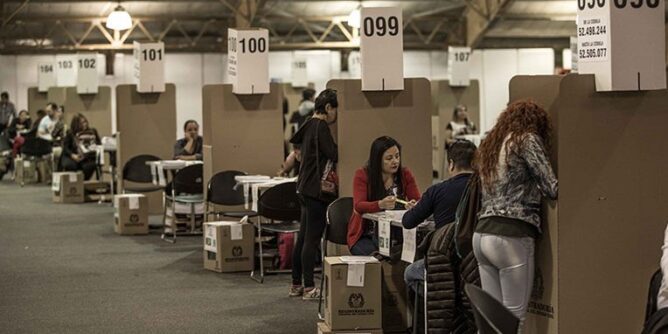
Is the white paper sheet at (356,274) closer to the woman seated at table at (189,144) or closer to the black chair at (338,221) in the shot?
the black chair at (338,221)

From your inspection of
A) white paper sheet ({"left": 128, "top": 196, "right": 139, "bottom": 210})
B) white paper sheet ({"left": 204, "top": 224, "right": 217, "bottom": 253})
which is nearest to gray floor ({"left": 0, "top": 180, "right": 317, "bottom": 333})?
white paper sheet ({"left": 204, "top": 224, "right": 217, "bottom": 253})

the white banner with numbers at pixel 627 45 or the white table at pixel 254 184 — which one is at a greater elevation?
the white banner with numbers at pixel 627 45

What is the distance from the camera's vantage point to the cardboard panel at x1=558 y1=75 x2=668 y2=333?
4777 millimetres

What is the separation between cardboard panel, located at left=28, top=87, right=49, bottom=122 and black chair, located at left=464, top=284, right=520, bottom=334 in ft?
62.1

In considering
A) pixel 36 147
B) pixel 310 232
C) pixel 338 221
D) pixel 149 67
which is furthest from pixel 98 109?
pixel 338 221

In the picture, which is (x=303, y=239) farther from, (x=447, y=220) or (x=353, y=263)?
(x=447, y=220)

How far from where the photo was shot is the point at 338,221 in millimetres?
6516

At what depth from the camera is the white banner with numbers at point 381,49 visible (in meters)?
6.95

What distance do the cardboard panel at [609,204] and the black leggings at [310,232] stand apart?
2.50 m

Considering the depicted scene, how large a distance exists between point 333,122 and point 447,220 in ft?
6.57

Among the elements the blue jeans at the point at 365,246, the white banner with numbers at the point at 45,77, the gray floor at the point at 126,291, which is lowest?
the gray floor at the point at 126,291

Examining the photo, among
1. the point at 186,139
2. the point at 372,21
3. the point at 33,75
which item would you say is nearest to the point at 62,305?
the point at 372,21

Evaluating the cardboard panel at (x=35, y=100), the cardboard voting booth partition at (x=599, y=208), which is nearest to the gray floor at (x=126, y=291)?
the cardboard voting booth partition at (x=599, y=208)

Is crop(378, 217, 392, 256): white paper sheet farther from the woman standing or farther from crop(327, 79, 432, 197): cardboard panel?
the woman standing
